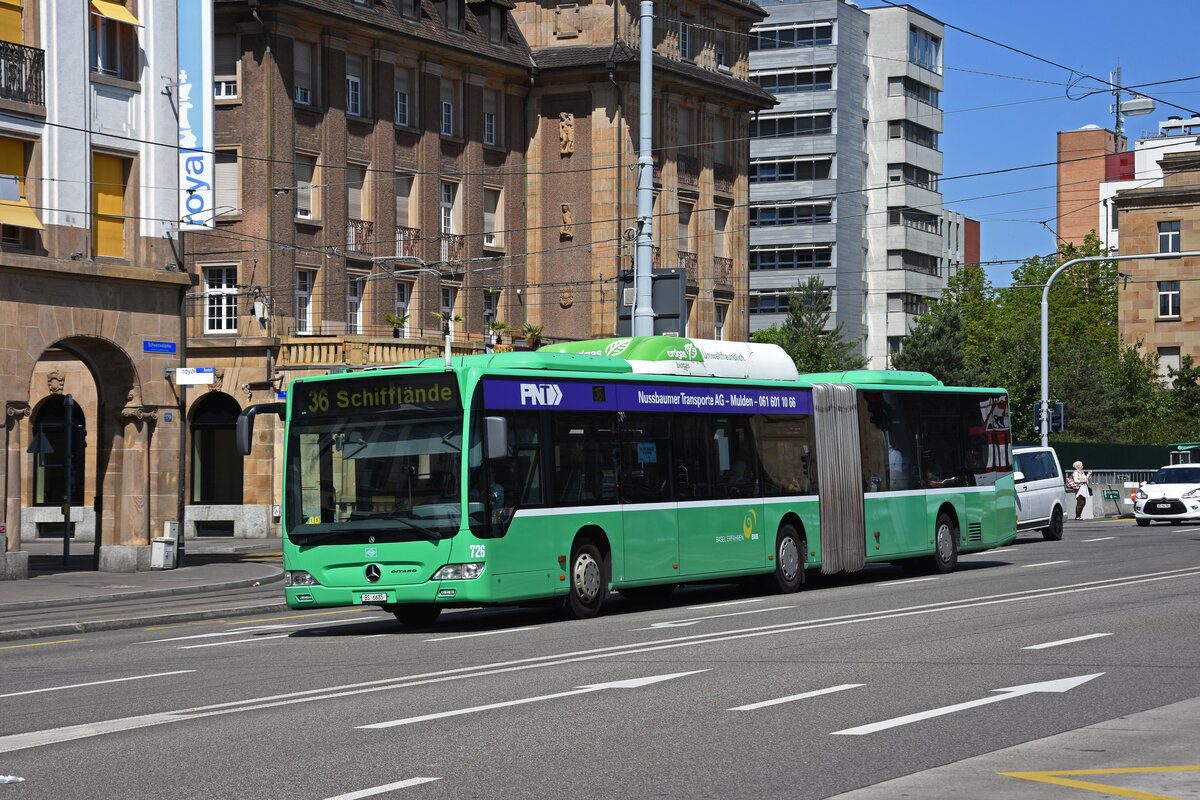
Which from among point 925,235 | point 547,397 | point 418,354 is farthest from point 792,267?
point 547,397

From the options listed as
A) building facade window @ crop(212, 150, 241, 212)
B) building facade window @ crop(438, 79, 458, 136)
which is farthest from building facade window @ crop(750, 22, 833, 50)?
building facade window @ crop(212, 150, 241, 212)

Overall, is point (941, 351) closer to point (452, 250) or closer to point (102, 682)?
point (452, 250)

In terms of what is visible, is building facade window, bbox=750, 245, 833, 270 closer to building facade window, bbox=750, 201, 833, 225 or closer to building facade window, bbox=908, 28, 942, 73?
building facade window, bbox=750, 201, 833, 225

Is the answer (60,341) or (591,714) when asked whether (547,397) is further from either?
(60,341)

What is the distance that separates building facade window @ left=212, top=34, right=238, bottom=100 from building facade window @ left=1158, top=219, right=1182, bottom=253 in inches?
2002

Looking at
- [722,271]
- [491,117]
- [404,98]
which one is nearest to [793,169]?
[722,271]

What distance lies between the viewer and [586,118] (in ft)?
185

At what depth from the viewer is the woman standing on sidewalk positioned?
4872cm

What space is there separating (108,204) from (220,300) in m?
17.7

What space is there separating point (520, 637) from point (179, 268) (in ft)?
56.9

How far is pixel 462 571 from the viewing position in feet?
57.4

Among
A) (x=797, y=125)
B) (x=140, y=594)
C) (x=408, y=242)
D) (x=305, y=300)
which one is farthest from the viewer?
(x=797, y=125)

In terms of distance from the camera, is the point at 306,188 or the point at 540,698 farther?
the point at 306,188

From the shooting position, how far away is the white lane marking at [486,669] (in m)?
10.3
